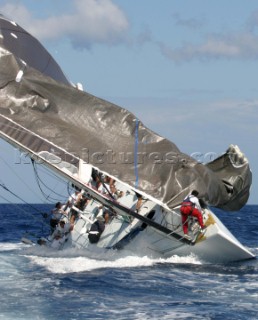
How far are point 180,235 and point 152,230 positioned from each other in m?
0.92

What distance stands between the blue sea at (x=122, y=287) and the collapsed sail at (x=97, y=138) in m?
1.83

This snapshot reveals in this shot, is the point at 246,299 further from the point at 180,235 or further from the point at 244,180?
the point at 244,180

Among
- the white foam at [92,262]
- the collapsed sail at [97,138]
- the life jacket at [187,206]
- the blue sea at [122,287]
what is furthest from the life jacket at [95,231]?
the life jacket at [187,206]

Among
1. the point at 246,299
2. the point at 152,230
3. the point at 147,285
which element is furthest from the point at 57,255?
the point at 246,299

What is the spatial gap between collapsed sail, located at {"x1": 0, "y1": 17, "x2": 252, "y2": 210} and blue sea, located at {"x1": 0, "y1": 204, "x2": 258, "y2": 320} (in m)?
1.83

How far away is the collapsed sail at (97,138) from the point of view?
1788 centimetres

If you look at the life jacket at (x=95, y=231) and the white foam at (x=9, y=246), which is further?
the white foam at (x=9, y=246)

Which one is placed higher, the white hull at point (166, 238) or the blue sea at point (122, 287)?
the white hull at point (166, 238)

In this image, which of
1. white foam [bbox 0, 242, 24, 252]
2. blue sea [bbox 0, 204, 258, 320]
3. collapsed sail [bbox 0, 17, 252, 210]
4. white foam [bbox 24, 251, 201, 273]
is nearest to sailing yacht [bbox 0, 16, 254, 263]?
collapsed sail [bbox 0, 17, 252, 210]

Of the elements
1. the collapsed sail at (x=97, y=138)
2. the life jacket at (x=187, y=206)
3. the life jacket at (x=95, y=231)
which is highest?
the collapsed sail at (x=97, y=138)

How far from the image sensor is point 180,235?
18.5 meters

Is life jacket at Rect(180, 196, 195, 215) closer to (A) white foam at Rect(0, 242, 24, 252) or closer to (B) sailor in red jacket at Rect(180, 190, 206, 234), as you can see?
(B) sailor in red jacket at Rect(180, 190, 206, 234)

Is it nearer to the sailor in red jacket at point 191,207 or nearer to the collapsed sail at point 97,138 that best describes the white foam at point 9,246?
the collapsed sail at point 97,138

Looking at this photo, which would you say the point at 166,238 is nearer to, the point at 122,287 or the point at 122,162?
the point at 122,162
